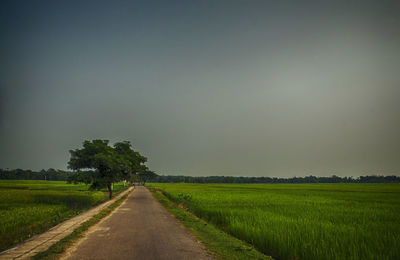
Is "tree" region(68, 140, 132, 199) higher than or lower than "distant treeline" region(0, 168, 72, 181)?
higher

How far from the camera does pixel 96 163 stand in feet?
87.2

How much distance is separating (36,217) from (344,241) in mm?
15687

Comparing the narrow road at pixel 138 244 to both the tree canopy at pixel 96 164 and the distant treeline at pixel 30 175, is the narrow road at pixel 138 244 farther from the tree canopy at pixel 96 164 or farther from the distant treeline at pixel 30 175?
the distant treeline at pixel 30 175

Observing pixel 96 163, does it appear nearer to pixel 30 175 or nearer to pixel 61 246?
pixel 61 246

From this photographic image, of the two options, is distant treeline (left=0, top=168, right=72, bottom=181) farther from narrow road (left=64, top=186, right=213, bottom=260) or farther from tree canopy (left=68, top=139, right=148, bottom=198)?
narrow road (left=64, top=186, right=213, bottom=260)

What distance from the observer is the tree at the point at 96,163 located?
2639cm

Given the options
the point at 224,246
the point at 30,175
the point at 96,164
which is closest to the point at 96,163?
the point at 96,164

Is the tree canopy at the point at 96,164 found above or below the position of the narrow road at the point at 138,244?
above

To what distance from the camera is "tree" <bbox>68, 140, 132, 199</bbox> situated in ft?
86.6

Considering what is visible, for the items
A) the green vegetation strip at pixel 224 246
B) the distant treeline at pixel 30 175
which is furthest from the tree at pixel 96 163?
the distant treeline at pixel 30 175

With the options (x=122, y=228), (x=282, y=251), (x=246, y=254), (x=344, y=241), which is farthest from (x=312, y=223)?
(x=122, y=228)

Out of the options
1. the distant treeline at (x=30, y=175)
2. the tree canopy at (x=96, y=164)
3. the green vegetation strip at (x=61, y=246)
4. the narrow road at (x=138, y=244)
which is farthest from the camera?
the distant treeline at (x=30, y=175)

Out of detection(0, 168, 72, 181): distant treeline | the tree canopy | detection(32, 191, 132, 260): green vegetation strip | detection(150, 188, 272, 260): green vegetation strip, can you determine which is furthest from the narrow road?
detection(0, 168, 72, 181): distant treeline

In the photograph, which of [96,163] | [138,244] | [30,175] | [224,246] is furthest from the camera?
[30,175]
